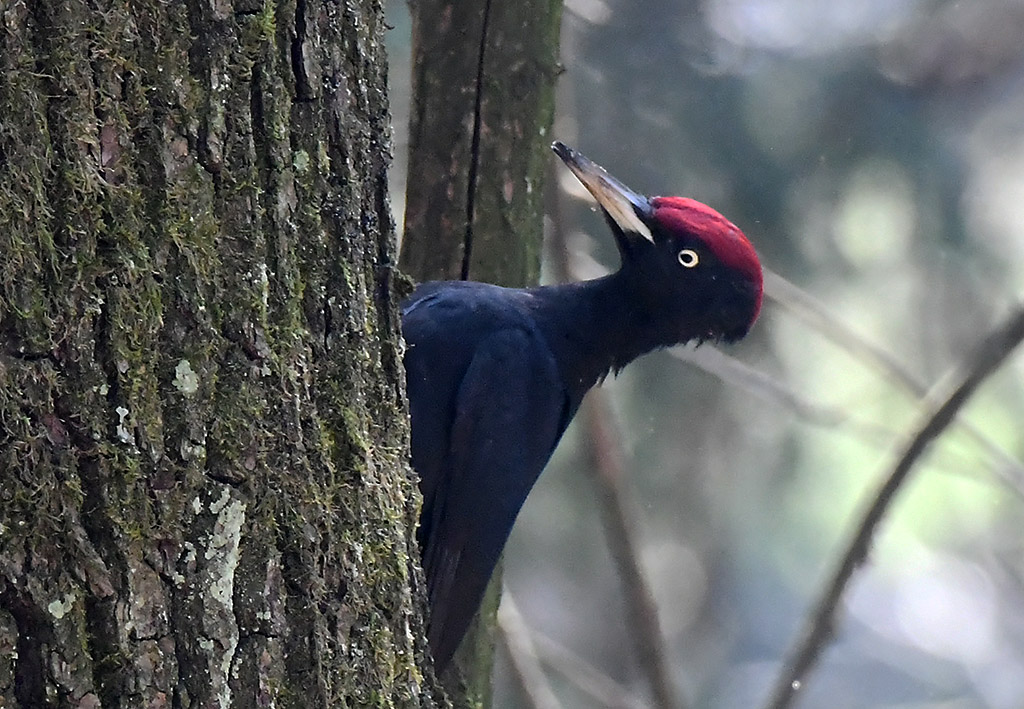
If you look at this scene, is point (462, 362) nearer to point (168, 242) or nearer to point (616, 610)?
point (168, 242)

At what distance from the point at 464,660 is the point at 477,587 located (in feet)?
0.77

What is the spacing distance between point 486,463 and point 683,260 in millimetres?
661

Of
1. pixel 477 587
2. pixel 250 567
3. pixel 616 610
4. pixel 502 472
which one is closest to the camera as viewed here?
pixel 250 567

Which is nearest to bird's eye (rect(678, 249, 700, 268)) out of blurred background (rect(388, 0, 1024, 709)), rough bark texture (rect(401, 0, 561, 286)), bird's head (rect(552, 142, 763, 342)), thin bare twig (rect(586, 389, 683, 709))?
bird's head (rect(552, 142, 763, 342))

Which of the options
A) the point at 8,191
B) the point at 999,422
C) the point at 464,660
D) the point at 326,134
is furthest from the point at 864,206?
the point at 8,191

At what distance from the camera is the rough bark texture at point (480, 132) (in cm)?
264

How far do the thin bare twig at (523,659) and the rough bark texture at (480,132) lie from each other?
715 millimetres

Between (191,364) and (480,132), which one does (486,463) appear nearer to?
(480,132)

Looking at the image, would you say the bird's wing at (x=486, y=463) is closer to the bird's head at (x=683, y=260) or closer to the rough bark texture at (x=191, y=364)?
the bird's head at (x=683, y=260)

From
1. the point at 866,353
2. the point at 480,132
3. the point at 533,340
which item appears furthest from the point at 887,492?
the point at 480,132

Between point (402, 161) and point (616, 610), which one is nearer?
point (402, 161)

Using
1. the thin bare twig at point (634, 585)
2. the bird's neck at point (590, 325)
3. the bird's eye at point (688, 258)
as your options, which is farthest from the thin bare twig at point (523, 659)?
the bird's eye at point (688, 258)

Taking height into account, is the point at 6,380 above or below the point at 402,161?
above

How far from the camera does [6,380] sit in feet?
3.65
